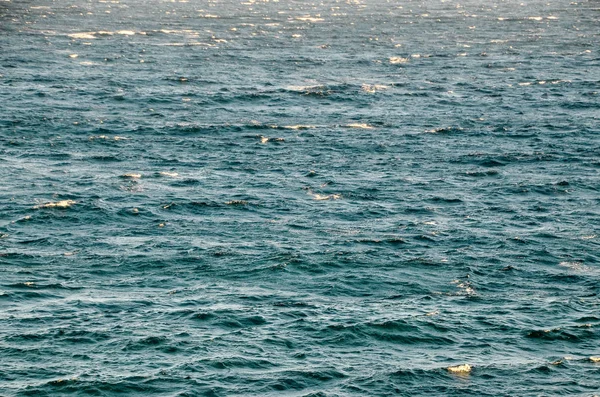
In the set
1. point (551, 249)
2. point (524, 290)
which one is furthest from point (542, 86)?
point (524, 290)

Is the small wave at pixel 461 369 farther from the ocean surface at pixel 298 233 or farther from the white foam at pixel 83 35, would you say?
the white foam at pixel 83 35

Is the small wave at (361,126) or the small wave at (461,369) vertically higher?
the small wave at (361,126)

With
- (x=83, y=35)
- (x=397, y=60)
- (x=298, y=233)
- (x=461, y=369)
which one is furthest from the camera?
(x=83, y=35)

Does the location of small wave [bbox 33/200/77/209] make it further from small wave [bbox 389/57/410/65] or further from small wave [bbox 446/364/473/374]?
small wave [bbox 389/57/410/65]

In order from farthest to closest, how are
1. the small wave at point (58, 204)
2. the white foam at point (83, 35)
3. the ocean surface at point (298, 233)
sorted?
the white foam at point (83, 35)
the small wave at point (58, 204)
the ocean surface at point (298, 233)

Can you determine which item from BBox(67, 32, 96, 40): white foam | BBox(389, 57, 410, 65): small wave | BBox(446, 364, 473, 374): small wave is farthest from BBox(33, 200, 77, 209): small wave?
BBox(67, 32, 96, 40): white foam

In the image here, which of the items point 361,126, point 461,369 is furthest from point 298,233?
point 361,126

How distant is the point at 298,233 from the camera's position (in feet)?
263

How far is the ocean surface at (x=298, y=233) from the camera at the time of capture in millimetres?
57969

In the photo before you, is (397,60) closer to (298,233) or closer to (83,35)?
(83,35)

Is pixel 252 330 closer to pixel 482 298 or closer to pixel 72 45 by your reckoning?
pixel 482 298

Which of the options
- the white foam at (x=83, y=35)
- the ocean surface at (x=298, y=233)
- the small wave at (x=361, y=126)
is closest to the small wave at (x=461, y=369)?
the ocean surface at (x=298, y=233)

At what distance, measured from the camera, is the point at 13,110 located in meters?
119

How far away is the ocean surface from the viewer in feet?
190
